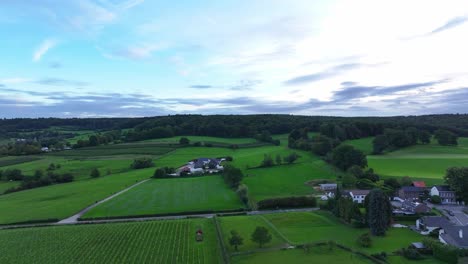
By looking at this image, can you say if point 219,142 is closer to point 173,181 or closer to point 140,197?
point 173,181

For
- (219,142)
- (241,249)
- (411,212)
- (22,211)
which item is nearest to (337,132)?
(219,142)

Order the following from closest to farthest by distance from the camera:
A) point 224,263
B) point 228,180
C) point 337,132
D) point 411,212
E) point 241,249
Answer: point 224,263, point 241,249, point 411,212, point 228,180, point 337,132

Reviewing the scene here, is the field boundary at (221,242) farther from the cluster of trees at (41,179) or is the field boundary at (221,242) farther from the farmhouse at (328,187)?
the cluster of trees at (41,179)

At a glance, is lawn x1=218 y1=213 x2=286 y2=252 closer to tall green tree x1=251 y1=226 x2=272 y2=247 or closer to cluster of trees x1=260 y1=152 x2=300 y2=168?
tall green tree x1=251 y1=226 x2=272 y2=247

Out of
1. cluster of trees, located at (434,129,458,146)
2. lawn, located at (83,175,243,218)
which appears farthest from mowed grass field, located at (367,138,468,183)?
lawn, located at (83,175,243,218)

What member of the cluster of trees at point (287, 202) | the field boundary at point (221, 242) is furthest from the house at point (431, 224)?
the field boundary at point (221, 242)

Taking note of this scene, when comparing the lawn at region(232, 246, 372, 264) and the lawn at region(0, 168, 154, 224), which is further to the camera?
the lawn at region(0, 168, 154, 224)
